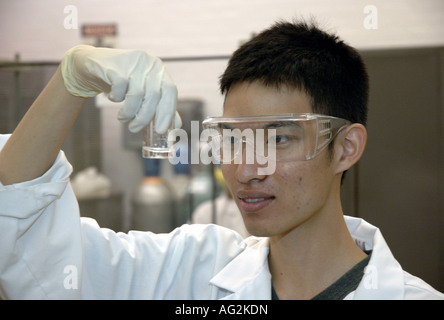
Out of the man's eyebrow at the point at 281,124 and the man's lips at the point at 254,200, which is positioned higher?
the man's eyebrow at the point at 281,124

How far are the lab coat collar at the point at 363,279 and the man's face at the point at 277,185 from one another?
0.20m

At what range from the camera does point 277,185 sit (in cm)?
127

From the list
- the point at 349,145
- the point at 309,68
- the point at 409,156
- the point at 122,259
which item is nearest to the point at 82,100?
the point at 122,259

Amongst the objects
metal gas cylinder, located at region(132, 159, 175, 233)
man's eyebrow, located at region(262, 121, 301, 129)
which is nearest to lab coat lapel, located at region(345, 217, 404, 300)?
man's eyebrow, located at region(262, 121, 301, 129)

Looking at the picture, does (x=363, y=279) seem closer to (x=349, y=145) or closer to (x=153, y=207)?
(x=349, y=145)

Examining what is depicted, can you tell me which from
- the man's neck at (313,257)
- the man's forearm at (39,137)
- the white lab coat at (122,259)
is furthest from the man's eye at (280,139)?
the man's forearm at (39,137)

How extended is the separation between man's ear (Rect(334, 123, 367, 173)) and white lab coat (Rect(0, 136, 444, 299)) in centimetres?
26

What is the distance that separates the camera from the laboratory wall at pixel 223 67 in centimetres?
274

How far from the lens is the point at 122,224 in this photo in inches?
132

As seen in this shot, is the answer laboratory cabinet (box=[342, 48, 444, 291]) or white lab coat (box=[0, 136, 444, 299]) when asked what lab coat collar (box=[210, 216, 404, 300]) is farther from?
laboratory cabinet (box=[342, 48, 444, 291])

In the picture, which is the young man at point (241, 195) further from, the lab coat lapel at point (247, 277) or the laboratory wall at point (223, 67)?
the laboratory wall at point (223, 67)

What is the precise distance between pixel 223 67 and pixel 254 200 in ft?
6.52

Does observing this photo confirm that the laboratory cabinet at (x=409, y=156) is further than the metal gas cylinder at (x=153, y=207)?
No

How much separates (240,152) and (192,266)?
1.43 ft
